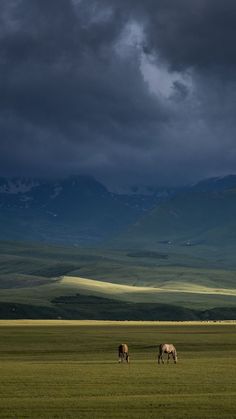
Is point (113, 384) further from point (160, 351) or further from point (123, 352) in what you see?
point (123, 352)

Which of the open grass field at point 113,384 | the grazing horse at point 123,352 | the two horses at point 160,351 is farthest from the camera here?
the grazing horse at point 123,352

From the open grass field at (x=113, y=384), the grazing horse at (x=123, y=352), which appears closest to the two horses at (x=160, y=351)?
the grazing horse at (x=123, y=352)

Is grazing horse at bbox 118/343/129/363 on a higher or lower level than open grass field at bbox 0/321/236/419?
higher

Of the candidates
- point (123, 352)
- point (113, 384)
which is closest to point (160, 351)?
point (123, 352)

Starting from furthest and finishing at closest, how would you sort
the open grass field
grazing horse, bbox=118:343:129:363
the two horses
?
grazing horse, bbox=118:343:129:363 → the two horses → the open grass field

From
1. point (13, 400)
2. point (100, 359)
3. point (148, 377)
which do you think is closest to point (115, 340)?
point (100, 359)

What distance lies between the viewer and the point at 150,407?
119 feet

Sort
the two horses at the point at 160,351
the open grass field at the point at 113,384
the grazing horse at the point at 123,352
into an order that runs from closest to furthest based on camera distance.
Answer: the open grass field at the point at 113,384 → the two horses at the point at 160,351 → the grazing horse at the point at 123,352

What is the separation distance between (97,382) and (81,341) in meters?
48.6

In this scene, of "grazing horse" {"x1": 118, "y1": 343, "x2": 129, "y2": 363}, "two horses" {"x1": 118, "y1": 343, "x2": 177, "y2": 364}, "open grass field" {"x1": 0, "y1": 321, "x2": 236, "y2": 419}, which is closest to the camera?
"open grass field" {"x1": 0, "y1": 321, "x2": 236, "y2": 419}

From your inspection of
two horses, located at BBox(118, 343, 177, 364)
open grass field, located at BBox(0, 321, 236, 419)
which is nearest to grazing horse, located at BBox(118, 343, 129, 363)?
two horses, located at BBox(118, 343, 177, 364)

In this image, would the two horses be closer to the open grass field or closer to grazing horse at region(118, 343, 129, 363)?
grazing horse at region(118, 343, 129, 363)

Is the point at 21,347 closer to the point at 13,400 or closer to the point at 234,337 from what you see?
the point at 234,337

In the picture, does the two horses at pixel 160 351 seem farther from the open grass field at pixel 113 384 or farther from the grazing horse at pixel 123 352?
the open grass field at pixel 113 384
